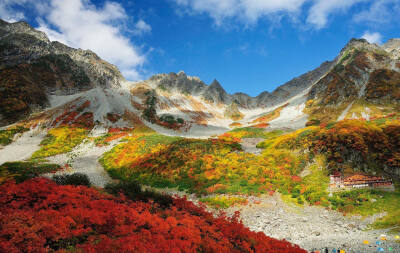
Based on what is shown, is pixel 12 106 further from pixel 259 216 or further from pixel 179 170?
pixel 259 216

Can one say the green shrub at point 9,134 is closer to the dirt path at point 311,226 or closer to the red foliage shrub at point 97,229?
the red foliage shrub at point 97,229

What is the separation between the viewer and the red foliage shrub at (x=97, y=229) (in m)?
6.42

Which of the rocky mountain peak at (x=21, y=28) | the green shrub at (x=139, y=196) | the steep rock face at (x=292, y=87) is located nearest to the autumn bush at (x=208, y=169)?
the green shrub at (x=139, y=196)

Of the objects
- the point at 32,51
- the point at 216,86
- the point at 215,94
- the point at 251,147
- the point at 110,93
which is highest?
the point at 216,86

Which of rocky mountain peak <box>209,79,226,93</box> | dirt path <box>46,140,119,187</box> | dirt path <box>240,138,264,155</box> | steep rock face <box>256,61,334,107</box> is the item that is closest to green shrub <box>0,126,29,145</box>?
dirt path <box>46,140,119,187</box>

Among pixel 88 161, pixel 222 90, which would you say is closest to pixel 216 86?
pixel 222 90

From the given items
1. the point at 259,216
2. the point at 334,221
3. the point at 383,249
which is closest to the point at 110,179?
the point at 259,216

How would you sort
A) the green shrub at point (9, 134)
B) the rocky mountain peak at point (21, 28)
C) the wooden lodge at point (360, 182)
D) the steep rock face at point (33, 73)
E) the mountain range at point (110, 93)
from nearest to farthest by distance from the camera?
the wooden lodge at point (360, 182), the green shrub at point (9, 134), the steep rock face at point (33, 73), the mountain range at point (110, 93), the rocky mountain peak at point (21, 28)

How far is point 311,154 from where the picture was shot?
80.1 feet

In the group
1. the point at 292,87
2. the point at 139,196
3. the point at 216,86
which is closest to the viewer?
the point at 139,196

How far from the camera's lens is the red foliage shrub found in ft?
21.1

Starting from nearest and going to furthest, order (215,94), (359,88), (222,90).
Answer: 1. (359,88)
2. (215,94)
3. (222,90)

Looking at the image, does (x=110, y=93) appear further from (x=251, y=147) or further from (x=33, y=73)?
(x=251, y=147)

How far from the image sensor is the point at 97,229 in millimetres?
7910
